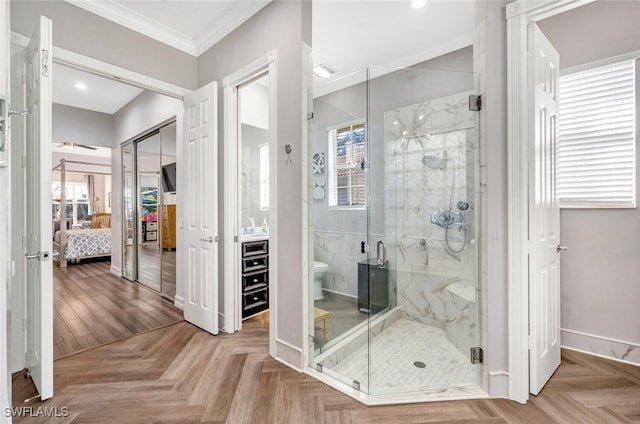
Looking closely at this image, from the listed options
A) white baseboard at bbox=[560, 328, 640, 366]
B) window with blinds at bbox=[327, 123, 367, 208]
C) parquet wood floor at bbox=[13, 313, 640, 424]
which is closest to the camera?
parquet wood floor at bbox=[13, 313, 640, 424]

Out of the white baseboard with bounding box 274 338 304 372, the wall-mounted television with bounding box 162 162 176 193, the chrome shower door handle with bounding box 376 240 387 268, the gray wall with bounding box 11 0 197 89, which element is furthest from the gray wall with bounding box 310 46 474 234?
the wall-mounted television with bounding box 162 162 176 193

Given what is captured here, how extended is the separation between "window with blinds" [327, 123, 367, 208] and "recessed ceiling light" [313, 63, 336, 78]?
0.93m

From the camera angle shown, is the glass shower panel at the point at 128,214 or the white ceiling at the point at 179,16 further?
the glass shower panel at the point at 128,214

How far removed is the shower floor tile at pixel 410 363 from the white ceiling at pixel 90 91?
4.15m

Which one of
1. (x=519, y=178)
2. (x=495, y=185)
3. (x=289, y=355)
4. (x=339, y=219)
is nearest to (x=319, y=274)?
(x=339, y=219)

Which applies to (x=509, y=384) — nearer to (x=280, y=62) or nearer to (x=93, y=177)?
(x=280, y=62)

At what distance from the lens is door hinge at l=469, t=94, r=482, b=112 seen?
6.17 ft

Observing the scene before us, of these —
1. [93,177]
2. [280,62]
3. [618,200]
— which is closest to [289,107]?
[280,62]

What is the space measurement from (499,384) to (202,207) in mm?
2711

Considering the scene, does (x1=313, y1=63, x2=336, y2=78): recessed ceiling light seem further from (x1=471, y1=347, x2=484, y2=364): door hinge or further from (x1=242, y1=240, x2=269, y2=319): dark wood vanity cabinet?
(x1=471, y1=347, x2=484, y2=364): door hinge

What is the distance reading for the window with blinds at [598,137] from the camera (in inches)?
88.3

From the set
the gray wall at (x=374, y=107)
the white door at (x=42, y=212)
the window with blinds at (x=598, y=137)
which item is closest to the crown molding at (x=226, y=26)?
the gray wall at (x=374, y=107)

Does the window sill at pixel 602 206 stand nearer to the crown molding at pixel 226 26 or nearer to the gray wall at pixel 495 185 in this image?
the gray wall at pixel 495 185

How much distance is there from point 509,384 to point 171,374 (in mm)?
2248
